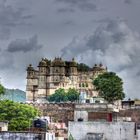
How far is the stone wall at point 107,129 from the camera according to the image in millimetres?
48312

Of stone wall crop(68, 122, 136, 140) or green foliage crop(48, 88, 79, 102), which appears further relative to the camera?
green foliage crop(48, 88, 79, 102)

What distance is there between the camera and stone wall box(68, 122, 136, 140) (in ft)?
159

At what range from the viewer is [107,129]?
159ft

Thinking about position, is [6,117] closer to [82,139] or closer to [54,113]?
[54,113]

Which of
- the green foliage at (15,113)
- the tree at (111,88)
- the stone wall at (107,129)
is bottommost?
the stone wall at (107,129)

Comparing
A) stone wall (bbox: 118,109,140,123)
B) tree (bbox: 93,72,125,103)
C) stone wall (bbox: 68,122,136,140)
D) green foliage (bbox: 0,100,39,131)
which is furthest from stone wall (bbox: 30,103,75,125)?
stone wall (bbox: 68,122,136,140)

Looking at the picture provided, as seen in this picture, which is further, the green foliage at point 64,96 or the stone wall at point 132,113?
the green foliage at point 64,96

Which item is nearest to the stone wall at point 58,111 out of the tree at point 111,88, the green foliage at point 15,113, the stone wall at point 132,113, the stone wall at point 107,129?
the stone wall at point 132,113

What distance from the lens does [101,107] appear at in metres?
106

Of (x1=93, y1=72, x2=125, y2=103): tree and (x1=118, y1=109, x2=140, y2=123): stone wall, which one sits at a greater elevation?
(x1=93, y1=72, x2=125, y2=103): tree

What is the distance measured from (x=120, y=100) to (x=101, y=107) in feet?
87.7

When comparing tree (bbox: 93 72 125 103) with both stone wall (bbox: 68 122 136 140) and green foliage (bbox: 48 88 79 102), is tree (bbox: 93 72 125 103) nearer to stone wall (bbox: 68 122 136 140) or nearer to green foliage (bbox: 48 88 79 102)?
green foliage (bbox: 48 88 79 102)

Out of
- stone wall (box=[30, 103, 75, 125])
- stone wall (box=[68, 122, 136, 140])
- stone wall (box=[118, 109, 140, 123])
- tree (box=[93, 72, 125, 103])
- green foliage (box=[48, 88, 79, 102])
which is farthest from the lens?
green foliage (box=[48, 88, 79, 102])

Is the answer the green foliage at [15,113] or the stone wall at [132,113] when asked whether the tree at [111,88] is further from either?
the green foliage at [15,113]
